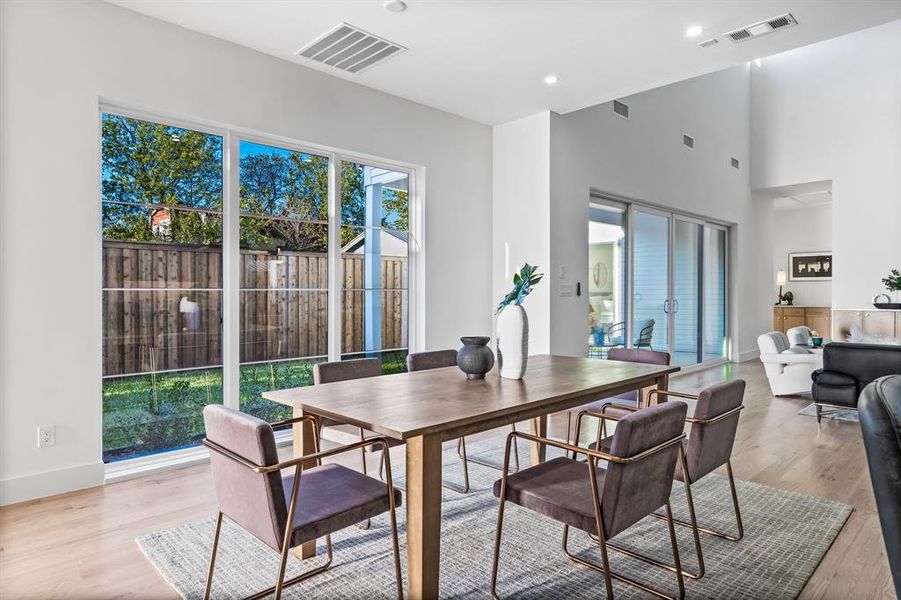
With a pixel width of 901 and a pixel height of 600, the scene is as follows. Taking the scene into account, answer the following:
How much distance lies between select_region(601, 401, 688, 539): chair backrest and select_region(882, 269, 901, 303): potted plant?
7726mm

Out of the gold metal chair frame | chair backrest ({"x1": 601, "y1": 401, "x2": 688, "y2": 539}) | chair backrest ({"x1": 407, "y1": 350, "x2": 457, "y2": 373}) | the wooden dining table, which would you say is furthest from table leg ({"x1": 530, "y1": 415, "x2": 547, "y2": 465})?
chair backrest ({"x1": 601, "y1": 401, "x2": 688, "y2": 539})

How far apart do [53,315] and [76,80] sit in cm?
135

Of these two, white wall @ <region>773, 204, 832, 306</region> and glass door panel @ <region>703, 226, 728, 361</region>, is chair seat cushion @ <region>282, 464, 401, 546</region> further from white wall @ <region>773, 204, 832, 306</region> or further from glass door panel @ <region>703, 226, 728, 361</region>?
white wall @ <region>773, 204, 832, 306</region>

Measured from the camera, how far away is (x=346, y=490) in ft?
6.50

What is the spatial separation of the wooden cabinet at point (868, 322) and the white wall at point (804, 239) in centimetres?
258

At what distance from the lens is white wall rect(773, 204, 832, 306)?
Answer: 11.1m

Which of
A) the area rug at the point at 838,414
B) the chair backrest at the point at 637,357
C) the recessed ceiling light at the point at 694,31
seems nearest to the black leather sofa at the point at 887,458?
the chair backrest at the point at 637,357

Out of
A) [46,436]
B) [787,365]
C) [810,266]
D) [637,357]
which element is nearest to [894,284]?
[787,365]

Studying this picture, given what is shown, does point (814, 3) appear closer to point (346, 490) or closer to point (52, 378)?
point (346, 490)

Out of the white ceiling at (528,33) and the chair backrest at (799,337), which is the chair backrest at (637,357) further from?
the chair backrest at (799,337)

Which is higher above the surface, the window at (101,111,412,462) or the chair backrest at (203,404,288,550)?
the window at (101,111,412,462)

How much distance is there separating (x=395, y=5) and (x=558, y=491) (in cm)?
280

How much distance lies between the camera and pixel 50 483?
308 centimetres

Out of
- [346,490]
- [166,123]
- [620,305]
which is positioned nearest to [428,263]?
[166,123]
